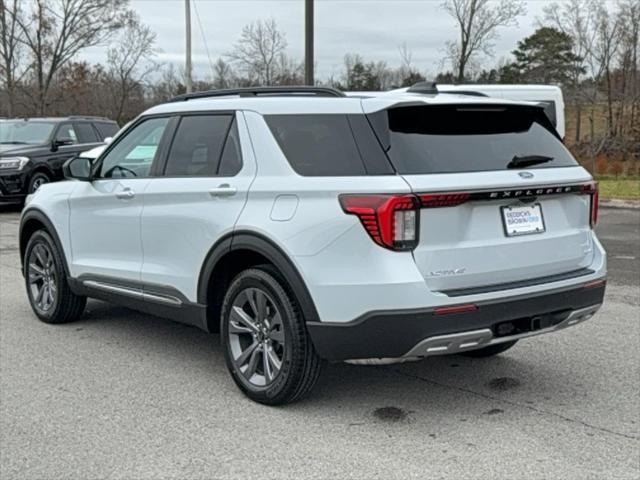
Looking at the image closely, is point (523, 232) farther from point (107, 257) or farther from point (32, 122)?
point (32, 122)

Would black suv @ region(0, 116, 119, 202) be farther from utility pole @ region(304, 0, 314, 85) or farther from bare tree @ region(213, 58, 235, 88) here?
bare tree @ region(213, 58, 235, 88)

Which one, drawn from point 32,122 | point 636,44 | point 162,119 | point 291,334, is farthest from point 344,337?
point 636,44

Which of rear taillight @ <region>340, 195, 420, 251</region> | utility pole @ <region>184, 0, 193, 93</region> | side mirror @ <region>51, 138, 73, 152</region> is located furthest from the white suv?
utility pole @ <region>184, 0, 193, 93</region>

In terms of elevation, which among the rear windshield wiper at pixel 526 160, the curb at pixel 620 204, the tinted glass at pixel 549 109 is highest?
the tinted glass at pixel 549 109

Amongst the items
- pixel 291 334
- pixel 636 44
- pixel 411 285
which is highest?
pixel 636 44

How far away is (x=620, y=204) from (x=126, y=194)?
521 inches

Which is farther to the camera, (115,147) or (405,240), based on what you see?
(115,147)

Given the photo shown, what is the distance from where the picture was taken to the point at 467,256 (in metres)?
3.82

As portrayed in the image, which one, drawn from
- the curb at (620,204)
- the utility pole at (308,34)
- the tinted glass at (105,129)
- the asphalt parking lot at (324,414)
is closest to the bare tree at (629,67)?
the curb at (620,204)

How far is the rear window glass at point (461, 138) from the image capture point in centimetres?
390

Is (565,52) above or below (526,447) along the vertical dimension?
above

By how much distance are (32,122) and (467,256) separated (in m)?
15.0

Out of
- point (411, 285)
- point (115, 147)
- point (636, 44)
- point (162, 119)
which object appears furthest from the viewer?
point (636, 44)

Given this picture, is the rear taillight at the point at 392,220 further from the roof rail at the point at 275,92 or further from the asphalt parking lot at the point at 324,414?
the asphalt parking lot at the point at 324,414
